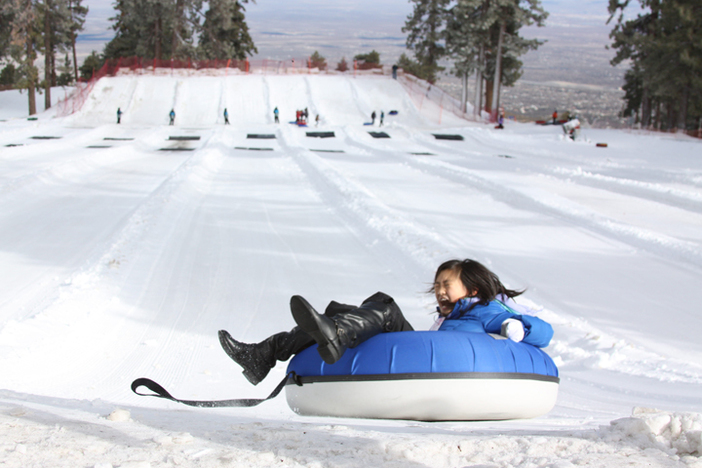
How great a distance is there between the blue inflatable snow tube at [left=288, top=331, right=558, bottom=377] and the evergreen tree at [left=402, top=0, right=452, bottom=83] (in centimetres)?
4210

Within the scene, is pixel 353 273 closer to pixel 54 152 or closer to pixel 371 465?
pixel 371 465

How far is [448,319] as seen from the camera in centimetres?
348

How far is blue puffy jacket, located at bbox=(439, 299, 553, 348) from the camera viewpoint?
3332mm

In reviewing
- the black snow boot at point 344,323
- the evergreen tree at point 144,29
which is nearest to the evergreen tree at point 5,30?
the evergreen tree at point 144,29

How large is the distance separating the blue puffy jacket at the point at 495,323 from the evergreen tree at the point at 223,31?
49.9m

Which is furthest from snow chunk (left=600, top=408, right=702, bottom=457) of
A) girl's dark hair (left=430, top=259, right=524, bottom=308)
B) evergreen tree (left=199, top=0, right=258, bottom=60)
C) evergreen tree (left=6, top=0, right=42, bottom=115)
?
evergreen tree (left=199, top=0, right=258, bottom=60)

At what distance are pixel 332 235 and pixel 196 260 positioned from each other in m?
2.27

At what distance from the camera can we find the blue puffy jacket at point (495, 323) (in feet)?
10.9

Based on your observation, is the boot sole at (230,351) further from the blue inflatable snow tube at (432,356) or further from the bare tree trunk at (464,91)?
the bare tree trunk at (464,91)

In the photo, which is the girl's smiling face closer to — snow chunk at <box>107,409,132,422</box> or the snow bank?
the snow bank

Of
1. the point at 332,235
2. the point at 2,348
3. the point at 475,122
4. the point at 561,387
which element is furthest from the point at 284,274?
the point at 475,122

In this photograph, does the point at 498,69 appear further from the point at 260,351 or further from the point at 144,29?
the point at 260,351

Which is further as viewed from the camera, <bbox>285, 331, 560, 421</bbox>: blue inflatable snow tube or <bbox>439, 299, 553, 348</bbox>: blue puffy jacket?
<bbox>439, 299, 553, 348</bbox>: blue puffy jacket

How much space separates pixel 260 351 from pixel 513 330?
1467mm
